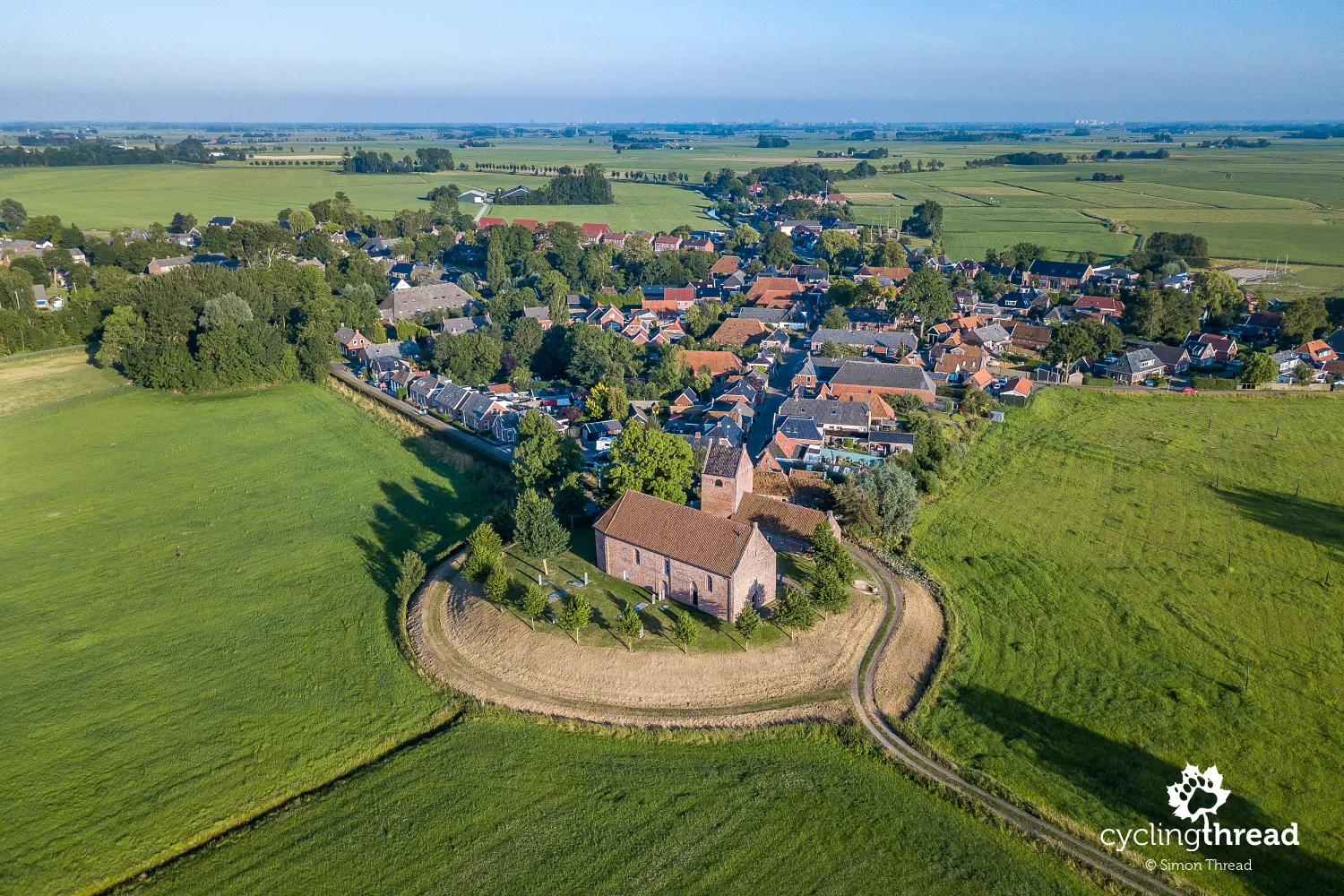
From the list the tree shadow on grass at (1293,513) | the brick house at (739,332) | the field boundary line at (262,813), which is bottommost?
the field boundary line at (262,813)

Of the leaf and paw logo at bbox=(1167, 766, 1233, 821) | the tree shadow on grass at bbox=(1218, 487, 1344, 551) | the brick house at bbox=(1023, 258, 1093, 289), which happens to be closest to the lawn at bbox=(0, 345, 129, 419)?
the leaf and paw logo at bbox=(1167, 766, 1233, 821)

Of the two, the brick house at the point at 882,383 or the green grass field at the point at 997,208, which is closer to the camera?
the brick house at the point at 882,383

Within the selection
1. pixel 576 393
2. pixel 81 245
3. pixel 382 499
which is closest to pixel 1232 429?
pixel 576 393

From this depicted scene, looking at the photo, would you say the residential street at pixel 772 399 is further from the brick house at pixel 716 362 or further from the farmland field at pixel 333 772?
the farmland field at pixel 333 772

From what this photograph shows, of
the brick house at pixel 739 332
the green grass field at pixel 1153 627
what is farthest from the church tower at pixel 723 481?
the brick house at pixel 739 332

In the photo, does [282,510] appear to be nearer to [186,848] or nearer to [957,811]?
[186,848]

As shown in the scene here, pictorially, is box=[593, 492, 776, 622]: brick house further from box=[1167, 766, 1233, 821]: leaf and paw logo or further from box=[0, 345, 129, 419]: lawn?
box=[0, 345, 129, 419]: lawn
